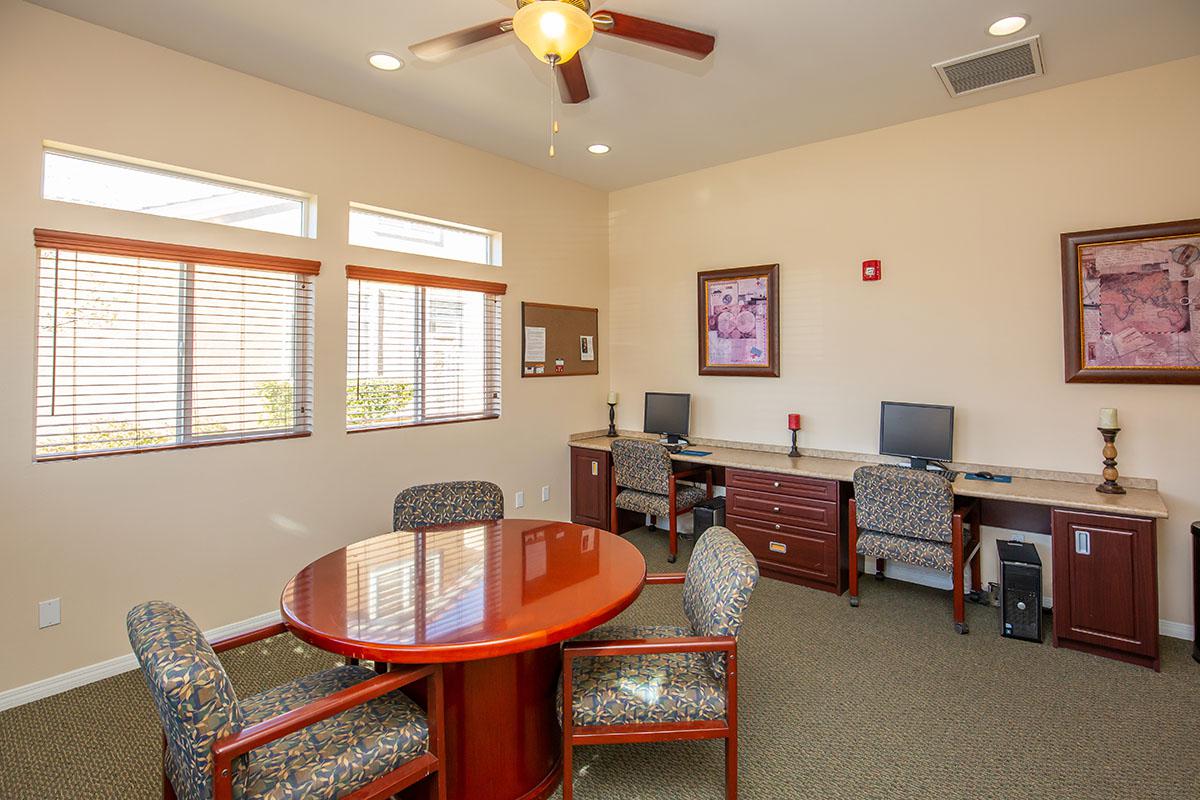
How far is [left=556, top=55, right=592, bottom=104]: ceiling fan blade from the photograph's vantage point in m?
2.37

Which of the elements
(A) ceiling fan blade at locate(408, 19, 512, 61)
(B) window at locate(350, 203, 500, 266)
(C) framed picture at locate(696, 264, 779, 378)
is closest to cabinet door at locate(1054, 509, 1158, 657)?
(C) framed picture at locate(696, 264, 779, 378)

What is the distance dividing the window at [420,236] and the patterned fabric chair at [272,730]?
2759 millimetres

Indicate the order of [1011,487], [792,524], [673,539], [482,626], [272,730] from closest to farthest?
[272,730], [482,626], [1011,487], [792,524], [673,539]

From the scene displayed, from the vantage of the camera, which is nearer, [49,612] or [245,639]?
[245,639]

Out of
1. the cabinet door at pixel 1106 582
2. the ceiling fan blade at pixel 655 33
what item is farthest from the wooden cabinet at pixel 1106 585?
the ceiling fan blade at pixel 655 33

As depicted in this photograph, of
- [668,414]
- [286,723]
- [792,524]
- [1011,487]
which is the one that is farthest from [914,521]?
[286,723]

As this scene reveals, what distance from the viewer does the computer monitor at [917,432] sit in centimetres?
359

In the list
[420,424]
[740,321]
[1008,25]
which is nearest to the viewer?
[1008,25]

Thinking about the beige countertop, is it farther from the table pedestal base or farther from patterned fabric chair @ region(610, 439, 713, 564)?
the table pedestal base

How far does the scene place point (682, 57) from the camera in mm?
2990

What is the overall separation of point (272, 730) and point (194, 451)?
7.11 feet

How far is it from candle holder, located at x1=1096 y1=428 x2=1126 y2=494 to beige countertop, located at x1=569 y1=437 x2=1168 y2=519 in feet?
0.17

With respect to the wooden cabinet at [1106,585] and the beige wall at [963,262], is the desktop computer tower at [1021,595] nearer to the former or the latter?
the wooden cabinet at [1106,585]

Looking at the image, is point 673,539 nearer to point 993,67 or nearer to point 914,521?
point 914,521
